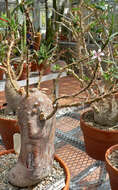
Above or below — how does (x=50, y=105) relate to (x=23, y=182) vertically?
above

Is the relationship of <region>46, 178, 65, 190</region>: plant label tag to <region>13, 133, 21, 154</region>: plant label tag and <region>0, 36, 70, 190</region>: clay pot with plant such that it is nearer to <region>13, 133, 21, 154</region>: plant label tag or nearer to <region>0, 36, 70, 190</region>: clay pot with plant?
<region>0, 36, 70, 190</region>: clay pot with plant

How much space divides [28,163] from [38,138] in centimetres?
9

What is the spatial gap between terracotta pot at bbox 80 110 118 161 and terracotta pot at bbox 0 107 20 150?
35 cm

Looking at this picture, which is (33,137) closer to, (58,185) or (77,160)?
(58,185)

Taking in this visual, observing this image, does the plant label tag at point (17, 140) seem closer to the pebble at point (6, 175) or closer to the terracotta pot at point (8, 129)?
the pebble at point (6, 175)

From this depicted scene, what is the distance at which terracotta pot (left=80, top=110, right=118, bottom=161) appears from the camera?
98 cm

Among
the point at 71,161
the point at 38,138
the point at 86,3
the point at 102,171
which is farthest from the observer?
the point at 86,3

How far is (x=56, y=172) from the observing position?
739mm

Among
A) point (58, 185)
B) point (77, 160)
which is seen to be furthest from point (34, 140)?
point (77, 160)

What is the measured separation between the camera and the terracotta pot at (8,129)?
1.08m

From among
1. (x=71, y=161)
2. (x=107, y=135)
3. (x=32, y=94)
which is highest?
(x=32, y=94)

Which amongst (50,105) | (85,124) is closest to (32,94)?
(50,105)

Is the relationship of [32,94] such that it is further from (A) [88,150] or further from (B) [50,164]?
(A) [88,150]

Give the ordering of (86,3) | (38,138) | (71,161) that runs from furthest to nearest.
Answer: (86,3), (71,161), (38,138)
